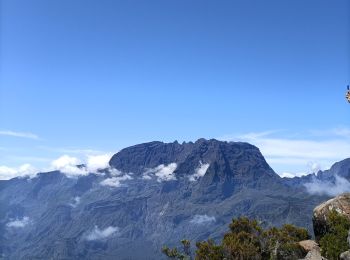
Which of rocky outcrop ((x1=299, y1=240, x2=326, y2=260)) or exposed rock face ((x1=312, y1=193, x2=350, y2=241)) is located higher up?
exposed rock face ((x1=312, y1=193, x2=350, y2=241))

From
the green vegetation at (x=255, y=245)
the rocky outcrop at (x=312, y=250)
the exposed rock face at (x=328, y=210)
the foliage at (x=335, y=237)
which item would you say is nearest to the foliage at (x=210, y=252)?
the green vegetation at (x=255, y=245)

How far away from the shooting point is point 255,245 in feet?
322

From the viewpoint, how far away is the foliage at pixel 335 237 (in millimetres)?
73312

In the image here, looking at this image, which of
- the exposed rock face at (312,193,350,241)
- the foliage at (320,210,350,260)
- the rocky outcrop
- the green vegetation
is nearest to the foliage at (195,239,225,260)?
the green vegetation

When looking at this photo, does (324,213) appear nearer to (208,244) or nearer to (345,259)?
(345,259)

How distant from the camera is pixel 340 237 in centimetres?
7462

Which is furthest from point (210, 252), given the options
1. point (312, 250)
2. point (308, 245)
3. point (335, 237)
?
point (335, 237)

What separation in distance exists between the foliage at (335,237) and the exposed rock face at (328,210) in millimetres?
1131

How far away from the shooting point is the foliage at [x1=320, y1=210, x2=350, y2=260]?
7331cm

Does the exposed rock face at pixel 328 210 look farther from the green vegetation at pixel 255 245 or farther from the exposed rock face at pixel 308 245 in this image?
the green vegetation at pixel 255 245

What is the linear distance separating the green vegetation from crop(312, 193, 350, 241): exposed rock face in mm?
5842

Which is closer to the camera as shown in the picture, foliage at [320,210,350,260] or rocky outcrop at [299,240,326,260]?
foliage at [320,210,350,260]

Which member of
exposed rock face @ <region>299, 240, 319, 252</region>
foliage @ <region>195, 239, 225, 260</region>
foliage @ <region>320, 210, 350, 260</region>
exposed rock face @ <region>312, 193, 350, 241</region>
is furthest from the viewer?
foliage @ <region>195, 239, 225, 260</region>

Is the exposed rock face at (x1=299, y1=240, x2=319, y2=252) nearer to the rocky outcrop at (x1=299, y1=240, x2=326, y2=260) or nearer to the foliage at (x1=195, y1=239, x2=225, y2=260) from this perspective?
the rocky outcrop at (x1=299, y1=240, x2=326, y2=260)
